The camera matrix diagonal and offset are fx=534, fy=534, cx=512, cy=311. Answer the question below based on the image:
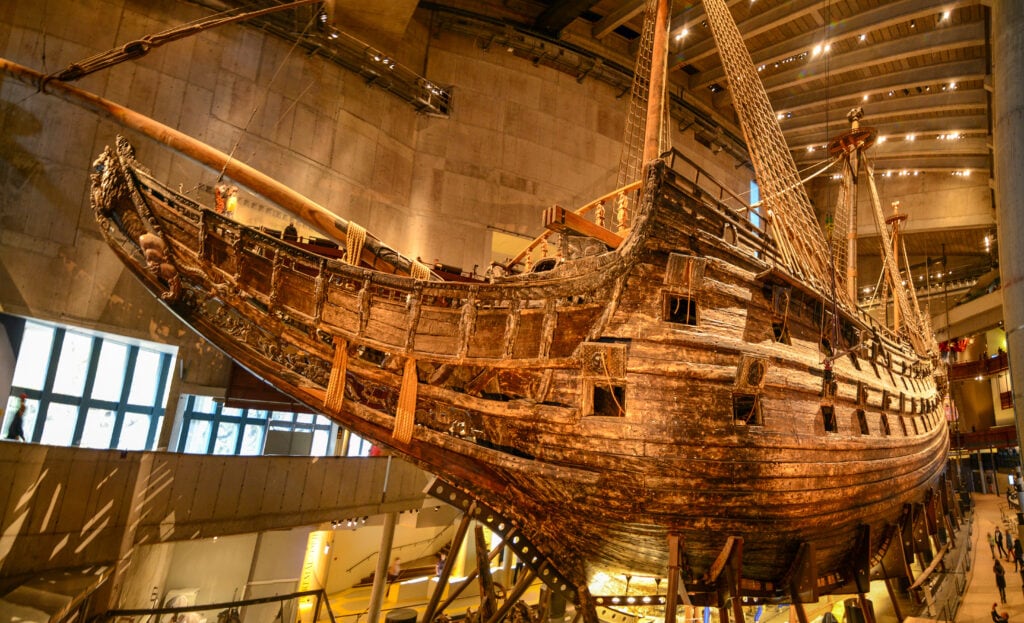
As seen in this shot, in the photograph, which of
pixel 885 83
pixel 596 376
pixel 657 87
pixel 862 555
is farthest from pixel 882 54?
pixel 596 376

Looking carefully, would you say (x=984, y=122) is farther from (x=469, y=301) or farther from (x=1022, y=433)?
(x=469, y=301)

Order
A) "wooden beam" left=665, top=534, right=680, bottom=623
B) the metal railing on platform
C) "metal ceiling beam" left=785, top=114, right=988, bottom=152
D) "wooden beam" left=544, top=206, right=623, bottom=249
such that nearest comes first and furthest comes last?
"wooden beam" left=665, top=534, right=680, bottom=623 → "wooden beam" left=544, top=206, right=623, bottom=249 → the metal railing on platform → "metal ceiling beam" left=785, top=114, right=988, bottom=152

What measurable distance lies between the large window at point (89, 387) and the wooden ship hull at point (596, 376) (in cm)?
409

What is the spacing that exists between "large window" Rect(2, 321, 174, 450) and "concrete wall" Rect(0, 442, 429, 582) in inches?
60.7

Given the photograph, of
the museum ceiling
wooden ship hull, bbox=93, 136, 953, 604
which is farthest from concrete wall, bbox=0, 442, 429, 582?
the museum ceiling

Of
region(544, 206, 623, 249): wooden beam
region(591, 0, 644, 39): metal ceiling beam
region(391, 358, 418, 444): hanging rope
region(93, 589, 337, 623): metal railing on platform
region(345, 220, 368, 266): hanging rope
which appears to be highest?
region(591, 0, 644, 39): metal ceiling beam

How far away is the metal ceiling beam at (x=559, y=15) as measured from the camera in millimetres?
11336

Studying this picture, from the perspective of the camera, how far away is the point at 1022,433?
5.31 meters

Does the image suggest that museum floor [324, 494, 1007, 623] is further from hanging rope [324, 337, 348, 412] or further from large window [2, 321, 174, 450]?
hanging rope [324, 337, 348, 412]

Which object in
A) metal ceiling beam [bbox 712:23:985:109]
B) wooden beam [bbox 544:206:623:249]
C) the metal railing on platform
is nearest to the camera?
wooden beam [bbox 544:206:623:249]

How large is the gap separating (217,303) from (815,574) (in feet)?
16.7

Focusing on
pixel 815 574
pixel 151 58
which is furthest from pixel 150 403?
pixel 815 574

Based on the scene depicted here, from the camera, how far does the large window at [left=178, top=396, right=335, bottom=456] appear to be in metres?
8.84

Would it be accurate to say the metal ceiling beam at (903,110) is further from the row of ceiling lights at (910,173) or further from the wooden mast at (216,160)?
the wooden mast at (216,160)
